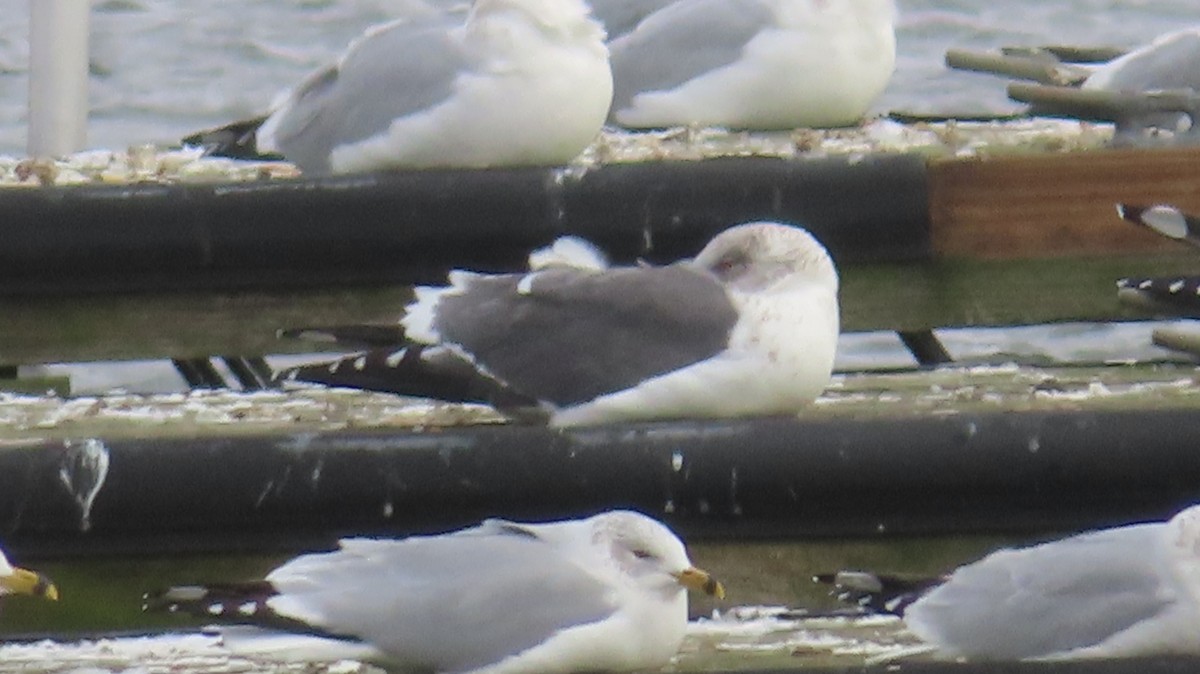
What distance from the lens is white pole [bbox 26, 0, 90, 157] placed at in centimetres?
521

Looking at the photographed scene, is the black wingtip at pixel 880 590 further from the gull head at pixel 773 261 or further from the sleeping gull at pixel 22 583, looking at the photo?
the sleeping gull at pixel 22 583

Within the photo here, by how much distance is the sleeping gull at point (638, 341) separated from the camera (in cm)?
319

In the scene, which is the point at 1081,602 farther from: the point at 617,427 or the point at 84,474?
the point at 84,474

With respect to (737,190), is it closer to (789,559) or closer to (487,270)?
(487,270)

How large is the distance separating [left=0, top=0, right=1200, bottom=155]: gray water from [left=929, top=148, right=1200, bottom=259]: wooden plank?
497 centimetres

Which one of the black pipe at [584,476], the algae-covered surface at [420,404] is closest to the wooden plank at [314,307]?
the algae-covered surface at [420,404]

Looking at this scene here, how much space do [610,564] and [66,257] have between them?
1.37m

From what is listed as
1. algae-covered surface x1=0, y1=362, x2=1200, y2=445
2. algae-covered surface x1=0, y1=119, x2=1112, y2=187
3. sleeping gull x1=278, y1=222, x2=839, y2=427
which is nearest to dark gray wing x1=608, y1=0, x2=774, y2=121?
algae-covered surface x1=0, y1=119, x2=1112, y2=187

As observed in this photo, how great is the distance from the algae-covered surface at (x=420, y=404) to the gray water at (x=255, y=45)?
534 centimetres

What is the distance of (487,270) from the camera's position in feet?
12.4

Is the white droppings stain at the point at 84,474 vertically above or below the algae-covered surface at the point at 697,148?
below

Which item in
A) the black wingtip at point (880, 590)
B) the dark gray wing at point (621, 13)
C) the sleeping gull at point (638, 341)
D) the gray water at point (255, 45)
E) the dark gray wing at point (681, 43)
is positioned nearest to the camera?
the black wingtip at point (880, 590)

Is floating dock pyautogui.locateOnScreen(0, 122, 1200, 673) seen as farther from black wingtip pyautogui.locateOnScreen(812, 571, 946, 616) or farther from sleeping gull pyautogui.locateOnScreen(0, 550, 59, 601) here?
sleeping gull pyautogui.locateOnScreen(0, 550, 59, 601)

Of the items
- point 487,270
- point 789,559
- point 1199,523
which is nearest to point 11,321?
point 487,270
